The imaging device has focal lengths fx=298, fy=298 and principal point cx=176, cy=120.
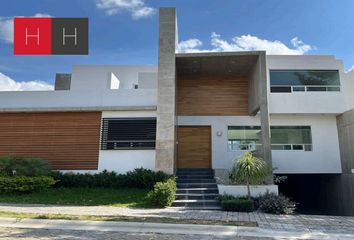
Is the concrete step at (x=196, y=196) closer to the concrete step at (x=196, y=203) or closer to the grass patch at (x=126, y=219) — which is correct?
the concrete step at (x=196, y=203)

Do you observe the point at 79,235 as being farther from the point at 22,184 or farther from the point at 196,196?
the point at 22,184

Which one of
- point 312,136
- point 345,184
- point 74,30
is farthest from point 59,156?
point 345,184

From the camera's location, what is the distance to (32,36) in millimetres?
11328

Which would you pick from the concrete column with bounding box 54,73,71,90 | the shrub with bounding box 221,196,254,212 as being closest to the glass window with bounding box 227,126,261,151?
the shrub with bounding box 221,196,254,212

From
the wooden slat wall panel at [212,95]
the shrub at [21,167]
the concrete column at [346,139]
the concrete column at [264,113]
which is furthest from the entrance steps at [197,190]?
the concrete column at [346,139]

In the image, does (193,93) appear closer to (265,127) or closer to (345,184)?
(265,127)

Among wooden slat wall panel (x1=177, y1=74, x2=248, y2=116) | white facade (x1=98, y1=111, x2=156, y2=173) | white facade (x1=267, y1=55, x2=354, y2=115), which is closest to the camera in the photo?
white facade (x1=98, y1=111, x2=156, y2=173)

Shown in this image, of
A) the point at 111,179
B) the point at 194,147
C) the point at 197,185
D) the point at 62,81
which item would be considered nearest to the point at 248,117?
the point at 194,147

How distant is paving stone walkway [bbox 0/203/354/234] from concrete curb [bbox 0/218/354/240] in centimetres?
46

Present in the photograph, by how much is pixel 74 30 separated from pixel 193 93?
22.4 feet

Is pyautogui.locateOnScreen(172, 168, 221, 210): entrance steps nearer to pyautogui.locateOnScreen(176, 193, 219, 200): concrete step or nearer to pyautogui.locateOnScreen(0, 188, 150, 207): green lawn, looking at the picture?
pyautogui.locateOnScreen(176, 193, 219, 200): concrete step

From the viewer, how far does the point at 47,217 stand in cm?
731

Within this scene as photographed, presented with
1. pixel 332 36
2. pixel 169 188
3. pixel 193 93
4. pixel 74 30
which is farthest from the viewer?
pixel 193 93

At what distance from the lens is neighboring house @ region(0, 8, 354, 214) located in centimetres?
1272
